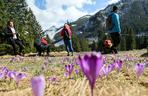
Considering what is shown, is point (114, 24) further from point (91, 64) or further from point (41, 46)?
point (91, 64)

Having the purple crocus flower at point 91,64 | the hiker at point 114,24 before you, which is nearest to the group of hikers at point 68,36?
the hiker at point 114,24

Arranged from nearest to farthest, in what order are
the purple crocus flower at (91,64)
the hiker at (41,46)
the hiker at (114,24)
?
1. the purple crocus flower at (91,64)
2. the hiker at (114,24)
3. the hiker at (41,46)

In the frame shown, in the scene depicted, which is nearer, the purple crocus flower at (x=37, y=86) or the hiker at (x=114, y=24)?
the purple crocus flower at (x=37, y=86)

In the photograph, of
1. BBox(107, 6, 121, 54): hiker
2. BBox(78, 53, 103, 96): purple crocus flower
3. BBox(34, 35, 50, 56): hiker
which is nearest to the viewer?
BBox(78, 53, 103, 96): purple crocus flower

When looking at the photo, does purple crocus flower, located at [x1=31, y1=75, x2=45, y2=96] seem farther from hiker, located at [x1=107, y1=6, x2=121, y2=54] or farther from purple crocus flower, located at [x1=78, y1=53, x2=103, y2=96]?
hiker, located at [x1=107, y1=6, x2=121, y2=54]

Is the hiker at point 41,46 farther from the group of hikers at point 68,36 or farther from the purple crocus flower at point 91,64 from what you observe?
the purple crocus flower at point 91,64

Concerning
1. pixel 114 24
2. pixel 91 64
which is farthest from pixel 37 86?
pixel 114 24

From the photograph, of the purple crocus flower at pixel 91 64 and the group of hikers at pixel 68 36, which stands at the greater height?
the group of hikers at pixel 68 36

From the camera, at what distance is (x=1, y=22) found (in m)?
47.0

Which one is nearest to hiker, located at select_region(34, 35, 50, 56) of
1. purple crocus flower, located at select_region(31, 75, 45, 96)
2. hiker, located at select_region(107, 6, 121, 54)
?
hiker, located at select_region(107, 6, 121, 54)

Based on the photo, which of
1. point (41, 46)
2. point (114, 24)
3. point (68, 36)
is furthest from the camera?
point (41, 46)

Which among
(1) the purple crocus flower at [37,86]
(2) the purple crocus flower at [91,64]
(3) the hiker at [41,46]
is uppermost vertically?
(3) the hiker at [41,46]

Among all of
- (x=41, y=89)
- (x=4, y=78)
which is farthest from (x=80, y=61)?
(x=4, y=78)

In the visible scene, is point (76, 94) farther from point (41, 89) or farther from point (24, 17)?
point (24, 17)
